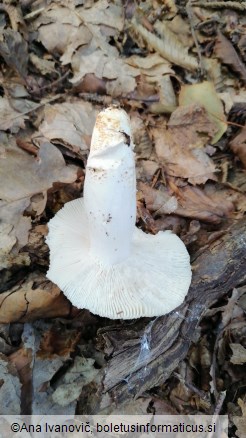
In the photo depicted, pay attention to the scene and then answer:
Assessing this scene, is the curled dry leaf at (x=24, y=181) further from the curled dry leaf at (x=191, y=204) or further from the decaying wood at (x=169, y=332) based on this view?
the decaying wood at (x=169, y=332)

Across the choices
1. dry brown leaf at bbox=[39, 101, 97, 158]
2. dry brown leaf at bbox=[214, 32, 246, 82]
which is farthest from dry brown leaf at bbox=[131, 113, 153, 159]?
dry brown leaf at bbox=[214, 32, 246, 82]

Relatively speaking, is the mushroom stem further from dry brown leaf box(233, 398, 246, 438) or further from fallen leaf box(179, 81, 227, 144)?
fallen leaf box(179, 81, 227, 144)


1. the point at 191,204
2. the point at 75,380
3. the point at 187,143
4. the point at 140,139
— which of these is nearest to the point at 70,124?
the point at 140,139

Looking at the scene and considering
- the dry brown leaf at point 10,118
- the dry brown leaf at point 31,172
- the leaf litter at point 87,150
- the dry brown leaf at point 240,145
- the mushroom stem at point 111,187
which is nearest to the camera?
the mushroom stem at point 111,187

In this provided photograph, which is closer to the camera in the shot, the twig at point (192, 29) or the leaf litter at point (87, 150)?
the leaf litter at point (87, 150)

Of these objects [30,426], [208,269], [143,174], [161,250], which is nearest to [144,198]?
[143,174]

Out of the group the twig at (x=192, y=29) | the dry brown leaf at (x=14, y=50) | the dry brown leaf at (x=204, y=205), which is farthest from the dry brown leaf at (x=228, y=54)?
the dry brown leaf at (x=14, y=50)
